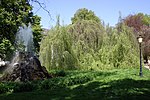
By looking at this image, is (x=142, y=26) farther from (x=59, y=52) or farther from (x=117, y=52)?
(x=59, y=52)

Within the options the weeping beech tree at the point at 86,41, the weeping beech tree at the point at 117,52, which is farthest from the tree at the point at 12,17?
the weeping beech tree at the point at 117,52

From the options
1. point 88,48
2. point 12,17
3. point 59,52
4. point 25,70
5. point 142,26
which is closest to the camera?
point 25,70

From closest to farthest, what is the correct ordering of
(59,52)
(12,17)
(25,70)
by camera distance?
(25,70) → (59,52) → (12,17)

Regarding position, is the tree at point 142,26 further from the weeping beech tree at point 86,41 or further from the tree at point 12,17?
the weeping beech tree at point 86,41

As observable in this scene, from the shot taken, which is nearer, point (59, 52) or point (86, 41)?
point (59, 52)

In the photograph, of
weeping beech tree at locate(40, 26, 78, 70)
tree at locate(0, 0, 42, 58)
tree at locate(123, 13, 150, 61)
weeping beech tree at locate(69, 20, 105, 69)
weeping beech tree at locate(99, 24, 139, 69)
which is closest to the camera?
weeping beech tree at locate(40, 26, 78, 70)

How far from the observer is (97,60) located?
2325 cm

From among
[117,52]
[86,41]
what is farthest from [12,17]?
[117,52]

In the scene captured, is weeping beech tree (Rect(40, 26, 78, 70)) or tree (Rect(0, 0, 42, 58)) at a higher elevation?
tree (Rect(0, 0, 42, 58))

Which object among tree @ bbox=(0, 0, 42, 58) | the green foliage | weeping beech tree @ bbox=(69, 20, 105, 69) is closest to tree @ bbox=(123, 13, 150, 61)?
tree @ bbox=(0, 0, 42, 58)

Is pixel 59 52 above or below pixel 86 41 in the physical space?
below

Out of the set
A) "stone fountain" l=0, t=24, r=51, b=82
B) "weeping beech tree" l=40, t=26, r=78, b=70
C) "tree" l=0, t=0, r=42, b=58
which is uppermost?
"tree" l=0, t=0, r=42, b=58

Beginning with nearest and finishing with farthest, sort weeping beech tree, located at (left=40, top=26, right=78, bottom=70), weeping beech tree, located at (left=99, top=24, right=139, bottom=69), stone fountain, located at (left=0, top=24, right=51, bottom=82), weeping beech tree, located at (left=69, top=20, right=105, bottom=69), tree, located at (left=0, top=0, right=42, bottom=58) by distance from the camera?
stone fountain, located at (left=0, top=24, right=51, bottom=82) < weeping beech tree, located at (left=40, top=26, right=78, bottom=70) < weeping beech tree, located at (left=69, top=20, right=105, bottom=69) < weeping beech tree, located at (left=99, top=24, right=139, bottom=69) < tree, located at (left=0, top=0, right=42, bottom=58)

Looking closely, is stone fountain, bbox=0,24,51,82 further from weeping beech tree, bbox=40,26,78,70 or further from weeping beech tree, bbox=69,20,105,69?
weeping beech tree, bbox=69,20,105,69
